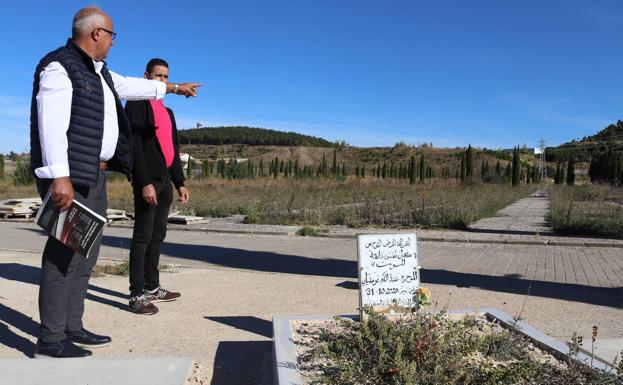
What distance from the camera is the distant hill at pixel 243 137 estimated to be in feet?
422

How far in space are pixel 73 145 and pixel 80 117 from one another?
184 mm

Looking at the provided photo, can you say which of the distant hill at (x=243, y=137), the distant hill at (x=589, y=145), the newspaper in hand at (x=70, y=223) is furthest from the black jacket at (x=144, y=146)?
the distant hill at (x=243, y=137)

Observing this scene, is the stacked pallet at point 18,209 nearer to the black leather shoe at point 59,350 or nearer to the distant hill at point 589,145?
the black leather shoe at point 59,350

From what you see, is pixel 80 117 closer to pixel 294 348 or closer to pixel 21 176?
pixel 294 348

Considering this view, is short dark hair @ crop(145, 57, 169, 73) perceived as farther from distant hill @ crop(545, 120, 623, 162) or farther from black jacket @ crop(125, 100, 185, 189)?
distant hill @ crop(545, 120, 623, 162)

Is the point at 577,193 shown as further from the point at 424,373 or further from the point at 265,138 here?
the point at 265,138

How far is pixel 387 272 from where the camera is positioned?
14.8 feet

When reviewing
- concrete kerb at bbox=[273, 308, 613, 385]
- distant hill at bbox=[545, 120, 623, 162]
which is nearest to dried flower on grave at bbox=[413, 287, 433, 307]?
concrete kerb at bbox=[273, 308, 613, 385]

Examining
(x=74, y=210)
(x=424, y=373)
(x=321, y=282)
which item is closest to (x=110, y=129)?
(x=74, y=210)

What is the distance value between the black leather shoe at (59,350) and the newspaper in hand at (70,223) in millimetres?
702

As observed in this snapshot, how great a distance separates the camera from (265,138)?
5157 inches

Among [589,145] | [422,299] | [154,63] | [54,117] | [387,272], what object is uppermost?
[589,145]

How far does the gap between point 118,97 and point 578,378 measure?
3403 mm

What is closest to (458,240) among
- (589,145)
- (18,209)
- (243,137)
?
(18,209)
